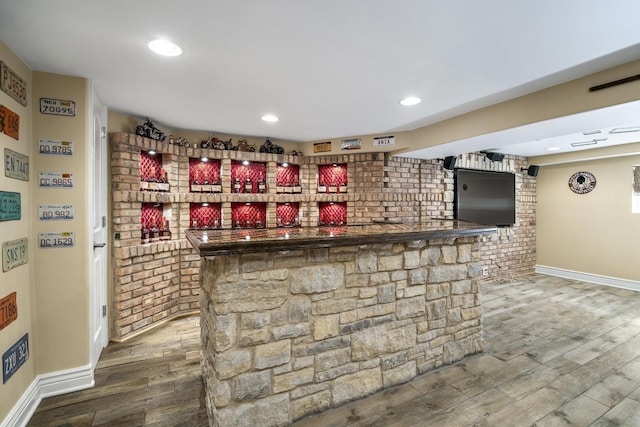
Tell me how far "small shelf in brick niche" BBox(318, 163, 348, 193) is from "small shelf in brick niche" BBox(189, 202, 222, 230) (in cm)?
152

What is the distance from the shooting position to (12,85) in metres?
1.82

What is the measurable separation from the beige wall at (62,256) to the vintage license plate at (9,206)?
0.20 meters

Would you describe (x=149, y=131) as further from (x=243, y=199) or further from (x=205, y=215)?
(x=243, y=199)

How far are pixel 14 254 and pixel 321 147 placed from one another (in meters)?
3.35

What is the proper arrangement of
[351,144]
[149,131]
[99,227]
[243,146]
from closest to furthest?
1. [99,227]
2. [149,131]
3. [243,146]
4. [351,144]

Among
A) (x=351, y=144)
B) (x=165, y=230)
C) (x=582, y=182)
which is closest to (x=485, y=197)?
(x=582, y=182)

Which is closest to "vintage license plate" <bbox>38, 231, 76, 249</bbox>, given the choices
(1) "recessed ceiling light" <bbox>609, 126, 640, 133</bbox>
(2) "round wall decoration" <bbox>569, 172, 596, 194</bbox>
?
(1) "recessed ceiling light" <bbox>609, 126, 640, 133</bbox>

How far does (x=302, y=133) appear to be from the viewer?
12.8 ft

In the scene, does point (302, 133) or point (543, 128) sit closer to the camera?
point (543, 128)

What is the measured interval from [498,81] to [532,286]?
13.7 feet

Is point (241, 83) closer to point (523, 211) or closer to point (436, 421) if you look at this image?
point (436, 421)

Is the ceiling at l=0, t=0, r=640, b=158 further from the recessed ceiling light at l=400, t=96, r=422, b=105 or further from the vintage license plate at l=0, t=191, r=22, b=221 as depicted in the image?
→ the vintage license plate at l=0, t=191, r=22, b=221

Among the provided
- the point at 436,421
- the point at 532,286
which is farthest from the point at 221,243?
the point at 532,286

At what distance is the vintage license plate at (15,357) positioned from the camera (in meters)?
1.71
